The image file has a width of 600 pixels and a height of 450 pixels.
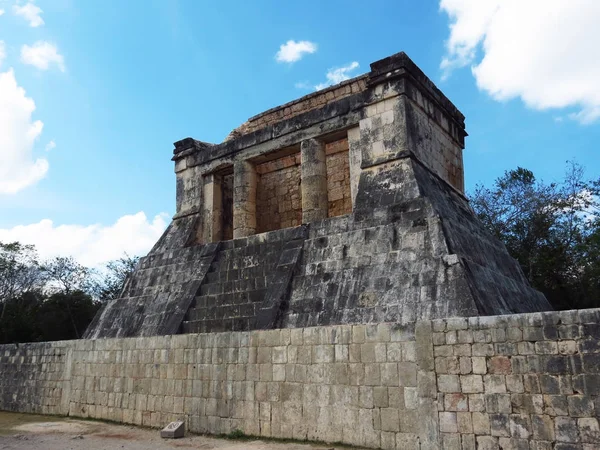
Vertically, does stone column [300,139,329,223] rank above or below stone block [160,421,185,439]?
above

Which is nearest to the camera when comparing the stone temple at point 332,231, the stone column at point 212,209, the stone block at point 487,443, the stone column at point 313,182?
the stone block at point 487,443

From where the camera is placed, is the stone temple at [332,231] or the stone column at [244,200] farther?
the stone column at [244,200]

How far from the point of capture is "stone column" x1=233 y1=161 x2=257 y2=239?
33.0 feet

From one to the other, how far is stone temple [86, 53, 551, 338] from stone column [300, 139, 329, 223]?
0.02m

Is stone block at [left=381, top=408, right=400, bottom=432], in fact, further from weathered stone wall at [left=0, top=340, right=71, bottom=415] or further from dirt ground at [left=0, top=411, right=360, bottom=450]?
weathered stone wall at [left=0, top=340, right=71, bottom=415]

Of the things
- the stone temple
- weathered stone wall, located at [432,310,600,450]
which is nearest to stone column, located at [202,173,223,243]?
the stone temple

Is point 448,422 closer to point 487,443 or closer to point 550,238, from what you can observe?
point 487,443

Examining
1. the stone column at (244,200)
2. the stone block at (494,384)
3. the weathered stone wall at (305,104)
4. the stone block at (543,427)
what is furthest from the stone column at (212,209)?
the stone block at (543,427)

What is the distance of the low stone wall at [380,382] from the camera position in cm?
483

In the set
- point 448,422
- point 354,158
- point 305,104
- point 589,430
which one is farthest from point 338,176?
point 589,430

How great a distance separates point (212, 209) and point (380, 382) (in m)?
5.94

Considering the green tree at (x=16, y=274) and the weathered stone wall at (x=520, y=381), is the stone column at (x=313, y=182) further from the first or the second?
the green tree at (x=16, y=274)

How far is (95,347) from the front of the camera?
9.53m

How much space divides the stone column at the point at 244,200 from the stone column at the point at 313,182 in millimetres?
1394
